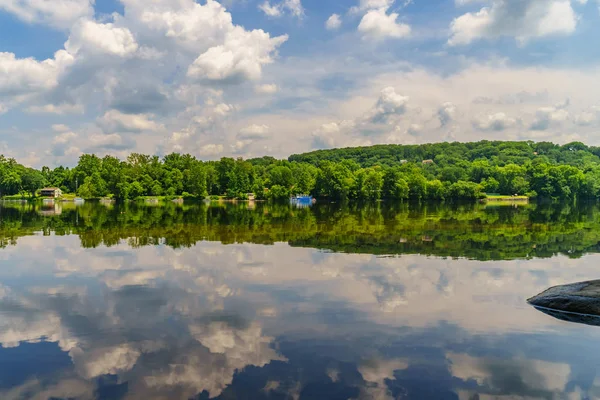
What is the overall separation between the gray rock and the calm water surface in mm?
785

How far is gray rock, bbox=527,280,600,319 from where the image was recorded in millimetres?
15406

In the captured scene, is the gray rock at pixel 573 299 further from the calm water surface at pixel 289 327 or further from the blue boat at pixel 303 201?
the blue boat at pixel 303 201

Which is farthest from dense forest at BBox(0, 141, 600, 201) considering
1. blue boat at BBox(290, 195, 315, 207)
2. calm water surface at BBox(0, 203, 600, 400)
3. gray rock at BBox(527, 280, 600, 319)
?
gray rock at BBox(527, 280, 600, 319)

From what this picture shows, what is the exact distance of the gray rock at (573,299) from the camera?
50.5 feet

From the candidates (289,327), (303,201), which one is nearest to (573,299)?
(289,327)

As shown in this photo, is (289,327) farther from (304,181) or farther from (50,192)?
(50,192)

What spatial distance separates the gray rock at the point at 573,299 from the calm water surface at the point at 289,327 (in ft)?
2.57

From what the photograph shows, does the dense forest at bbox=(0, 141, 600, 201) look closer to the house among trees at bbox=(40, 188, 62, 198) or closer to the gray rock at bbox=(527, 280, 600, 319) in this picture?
the house among trees at bbox=(40, 188, 62, 198)

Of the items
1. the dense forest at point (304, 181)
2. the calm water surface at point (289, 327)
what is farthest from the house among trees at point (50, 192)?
the calm water surface at point (289, 327)

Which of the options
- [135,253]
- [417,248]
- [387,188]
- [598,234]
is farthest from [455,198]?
[135,253]

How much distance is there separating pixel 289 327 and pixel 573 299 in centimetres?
1009

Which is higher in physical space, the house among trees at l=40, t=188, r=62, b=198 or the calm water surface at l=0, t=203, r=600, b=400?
the house among trees at l=40, t=188, r=62, b=198

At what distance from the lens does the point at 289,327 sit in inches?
533

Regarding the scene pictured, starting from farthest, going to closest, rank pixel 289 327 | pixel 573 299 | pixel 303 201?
pixel 303 201, pixel 573 299, pixel 289 327
